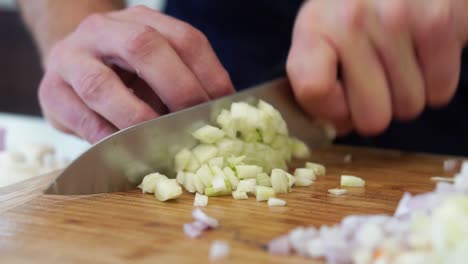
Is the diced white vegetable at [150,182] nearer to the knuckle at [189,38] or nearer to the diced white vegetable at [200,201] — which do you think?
Answer: the diced white vegetable at [200,201]

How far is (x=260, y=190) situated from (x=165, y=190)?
0.15 m

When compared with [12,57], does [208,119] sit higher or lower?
lower

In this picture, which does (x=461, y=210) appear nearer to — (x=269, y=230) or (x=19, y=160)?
(x=269, y=230)

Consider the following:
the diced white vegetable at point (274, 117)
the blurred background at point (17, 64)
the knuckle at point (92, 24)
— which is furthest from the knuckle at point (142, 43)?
the blurred background at point (17, 64)

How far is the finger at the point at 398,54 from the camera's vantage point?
108 cm

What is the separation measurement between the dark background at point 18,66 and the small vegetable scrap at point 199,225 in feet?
7.66

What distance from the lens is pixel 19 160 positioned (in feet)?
4.13

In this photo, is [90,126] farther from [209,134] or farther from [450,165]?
[450,165]

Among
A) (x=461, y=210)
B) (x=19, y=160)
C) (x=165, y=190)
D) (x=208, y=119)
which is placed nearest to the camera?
(x=461, y=210)

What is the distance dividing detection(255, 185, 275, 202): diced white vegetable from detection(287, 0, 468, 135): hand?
0.83ft

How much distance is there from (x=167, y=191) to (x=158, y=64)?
23cm

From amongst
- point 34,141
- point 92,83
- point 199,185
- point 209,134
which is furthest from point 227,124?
point 34,141

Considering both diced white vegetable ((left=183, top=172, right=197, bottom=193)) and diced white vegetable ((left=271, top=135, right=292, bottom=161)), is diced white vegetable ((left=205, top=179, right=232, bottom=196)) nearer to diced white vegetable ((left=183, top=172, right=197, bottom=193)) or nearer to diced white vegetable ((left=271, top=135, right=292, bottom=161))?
diced white vegetable ((left=183, top=172, right=197, bottom=193))

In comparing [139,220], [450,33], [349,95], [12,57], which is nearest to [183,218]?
[139,220]
